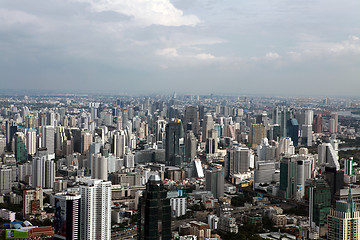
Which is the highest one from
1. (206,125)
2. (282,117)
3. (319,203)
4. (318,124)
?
(282,117)

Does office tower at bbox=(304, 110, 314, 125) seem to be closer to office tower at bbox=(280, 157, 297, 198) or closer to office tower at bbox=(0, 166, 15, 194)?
office tower at bbox=(280, 157, 297, 198)

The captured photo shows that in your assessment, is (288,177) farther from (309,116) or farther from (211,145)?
(309,116)

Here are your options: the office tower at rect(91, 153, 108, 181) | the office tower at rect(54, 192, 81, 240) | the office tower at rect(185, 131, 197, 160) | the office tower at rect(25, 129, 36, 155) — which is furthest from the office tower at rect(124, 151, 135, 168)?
the office tower at rect(54, 192, 81, 240)

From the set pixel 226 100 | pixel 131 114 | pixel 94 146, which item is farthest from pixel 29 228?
pixel 226 100

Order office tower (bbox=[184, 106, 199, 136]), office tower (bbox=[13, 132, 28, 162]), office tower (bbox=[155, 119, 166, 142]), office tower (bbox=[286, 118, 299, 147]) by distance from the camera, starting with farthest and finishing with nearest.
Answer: office tower (bbox=[184, 106, 199, 136]), office tower (bbox=[286, 118, 299, 147]), office tower (bbox=[155, 119, 166, 142]), office tower (bbox=[13, 132, 28, 162])

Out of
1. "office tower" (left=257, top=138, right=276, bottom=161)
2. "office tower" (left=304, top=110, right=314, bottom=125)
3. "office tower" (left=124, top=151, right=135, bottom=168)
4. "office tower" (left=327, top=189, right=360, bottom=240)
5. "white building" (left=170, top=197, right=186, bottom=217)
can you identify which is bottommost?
"white building" (left=170, top=197, right=186, bottom=217)

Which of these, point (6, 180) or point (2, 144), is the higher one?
point (2, 144)

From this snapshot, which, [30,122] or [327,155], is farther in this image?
[30,122]

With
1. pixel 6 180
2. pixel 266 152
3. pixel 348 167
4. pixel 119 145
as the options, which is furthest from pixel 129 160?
pixel 348 167
